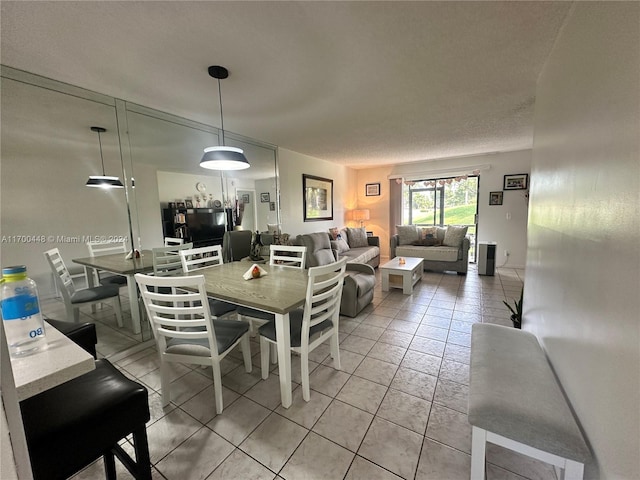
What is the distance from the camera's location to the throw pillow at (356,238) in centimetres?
560

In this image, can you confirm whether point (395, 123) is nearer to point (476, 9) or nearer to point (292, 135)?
point (292, 135)

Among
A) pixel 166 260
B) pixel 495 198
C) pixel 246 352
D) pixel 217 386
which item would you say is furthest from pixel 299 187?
pixel 495 198

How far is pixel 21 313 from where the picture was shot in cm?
80

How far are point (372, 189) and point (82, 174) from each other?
18.1ft

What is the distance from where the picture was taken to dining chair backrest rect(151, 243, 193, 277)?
2609 millimetres


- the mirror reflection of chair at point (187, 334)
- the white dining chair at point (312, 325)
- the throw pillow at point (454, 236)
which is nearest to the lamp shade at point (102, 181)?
the mirror reflection of chair at point (187, 334)

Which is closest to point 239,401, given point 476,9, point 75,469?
point 75,469

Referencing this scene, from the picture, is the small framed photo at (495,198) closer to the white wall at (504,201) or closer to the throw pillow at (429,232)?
the white wall at (504,201)

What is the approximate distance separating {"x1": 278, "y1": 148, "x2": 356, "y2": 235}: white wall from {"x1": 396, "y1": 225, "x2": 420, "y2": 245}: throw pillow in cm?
146

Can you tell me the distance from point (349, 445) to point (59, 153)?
3.08 meters

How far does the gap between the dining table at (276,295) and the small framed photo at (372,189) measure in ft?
15.3

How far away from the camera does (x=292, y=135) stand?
11.9 ft

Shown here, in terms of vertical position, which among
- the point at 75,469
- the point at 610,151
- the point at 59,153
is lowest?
the point at 75,469

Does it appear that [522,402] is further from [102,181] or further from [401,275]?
[102,181]
